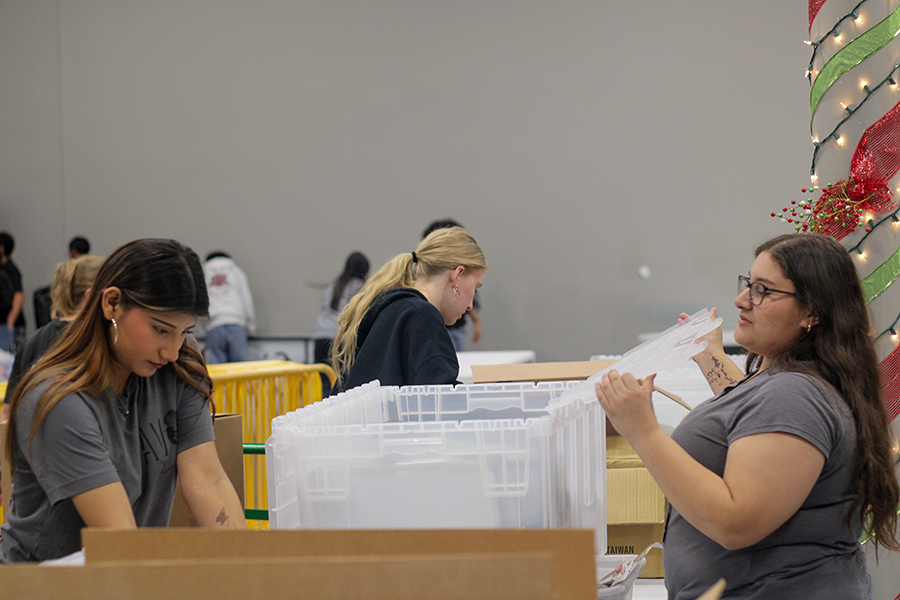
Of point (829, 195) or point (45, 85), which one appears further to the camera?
point (45, 85)

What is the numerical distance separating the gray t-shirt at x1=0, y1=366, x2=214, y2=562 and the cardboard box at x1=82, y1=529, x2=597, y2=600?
415 millimetres

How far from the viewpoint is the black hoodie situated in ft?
6.59

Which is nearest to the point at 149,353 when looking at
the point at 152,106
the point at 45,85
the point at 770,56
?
the point at 770,56

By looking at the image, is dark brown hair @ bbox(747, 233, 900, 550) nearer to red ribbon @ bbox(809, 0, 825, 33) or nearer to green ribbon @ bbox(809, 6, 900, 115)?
green ribbon @ bbox(809, 6, 900, 115)

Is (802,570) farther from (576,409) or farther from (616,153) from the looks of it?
(616,153)

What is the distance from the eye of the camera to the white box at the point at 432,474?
46.8 inches

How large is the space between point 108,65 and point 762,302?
23.6 ft

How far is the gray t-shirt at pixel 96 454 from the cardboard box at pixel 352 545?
41cm

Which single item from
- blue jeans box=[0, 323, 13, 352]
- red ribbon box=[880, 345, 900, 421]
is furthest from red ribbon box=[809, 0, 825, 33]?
blue jeans box=[0, 323, 13, 352]

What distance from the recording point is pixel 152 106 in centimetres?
704

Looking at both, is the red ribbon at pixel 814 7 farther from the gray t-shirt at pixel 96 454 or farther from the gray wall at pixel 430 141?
the gray wall at pixel 430 141

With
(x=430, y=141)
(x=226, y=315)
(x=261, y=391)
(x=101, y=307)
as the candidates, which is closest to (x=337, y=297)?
(x=226, y=315)

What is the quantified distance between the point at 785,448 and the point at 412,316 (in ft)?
3.68

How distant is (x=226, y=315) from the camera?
618 centimetres
